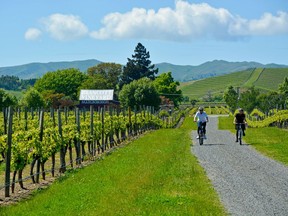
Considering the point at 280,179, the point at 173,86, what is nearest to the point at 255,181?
the point at 280,179

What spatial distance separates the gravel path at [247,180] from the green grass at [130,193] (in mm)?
377

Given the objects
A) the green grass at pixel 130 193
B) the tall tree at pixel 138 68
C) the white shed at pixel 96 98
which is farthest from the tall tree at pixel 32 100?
the green grass at pixel 130 193

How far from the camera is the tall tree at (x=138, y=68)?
144 m

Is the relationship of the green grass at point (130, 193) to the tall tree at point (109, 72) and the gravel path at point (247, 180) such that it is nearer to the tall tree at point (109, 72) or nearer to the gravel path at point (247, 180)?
the gravel path at point (247, 180)

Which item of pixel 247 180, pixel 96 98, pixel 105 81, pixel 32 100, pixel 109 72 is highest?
pixel 109 72

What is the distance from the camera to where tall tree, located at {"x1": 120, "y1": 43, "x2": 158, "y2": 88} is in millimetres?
143750

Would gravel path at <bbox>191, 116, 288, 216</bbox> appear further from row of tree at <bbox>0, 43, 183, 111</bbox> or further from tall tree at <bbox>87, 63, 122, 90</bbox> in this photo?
tall tree at <bbox>87, 63, 122, 90</bbox>

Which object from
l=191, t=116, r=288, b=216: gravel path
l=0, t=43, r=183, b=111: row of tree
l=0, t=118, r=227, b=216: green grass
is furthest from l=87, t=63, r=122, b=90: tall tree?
l=0, t=118, r=227, b=216: green grass

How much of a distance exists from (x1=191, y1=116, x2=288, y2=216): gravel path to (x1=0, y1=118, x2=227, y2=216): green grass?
38 cm

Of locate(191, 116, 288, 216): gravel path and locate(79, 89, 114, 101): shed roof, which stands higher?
locate(79, 89, 114, 101): shed roof

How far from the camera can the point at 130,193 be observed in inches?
511

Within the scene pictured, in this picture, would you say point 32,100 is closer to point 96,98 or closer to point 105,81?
point 96,98

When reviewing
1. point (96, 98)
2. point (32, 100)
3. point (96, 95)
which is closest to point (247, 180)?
point (32, 100)

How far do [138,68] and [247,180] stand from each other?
5153 inches
